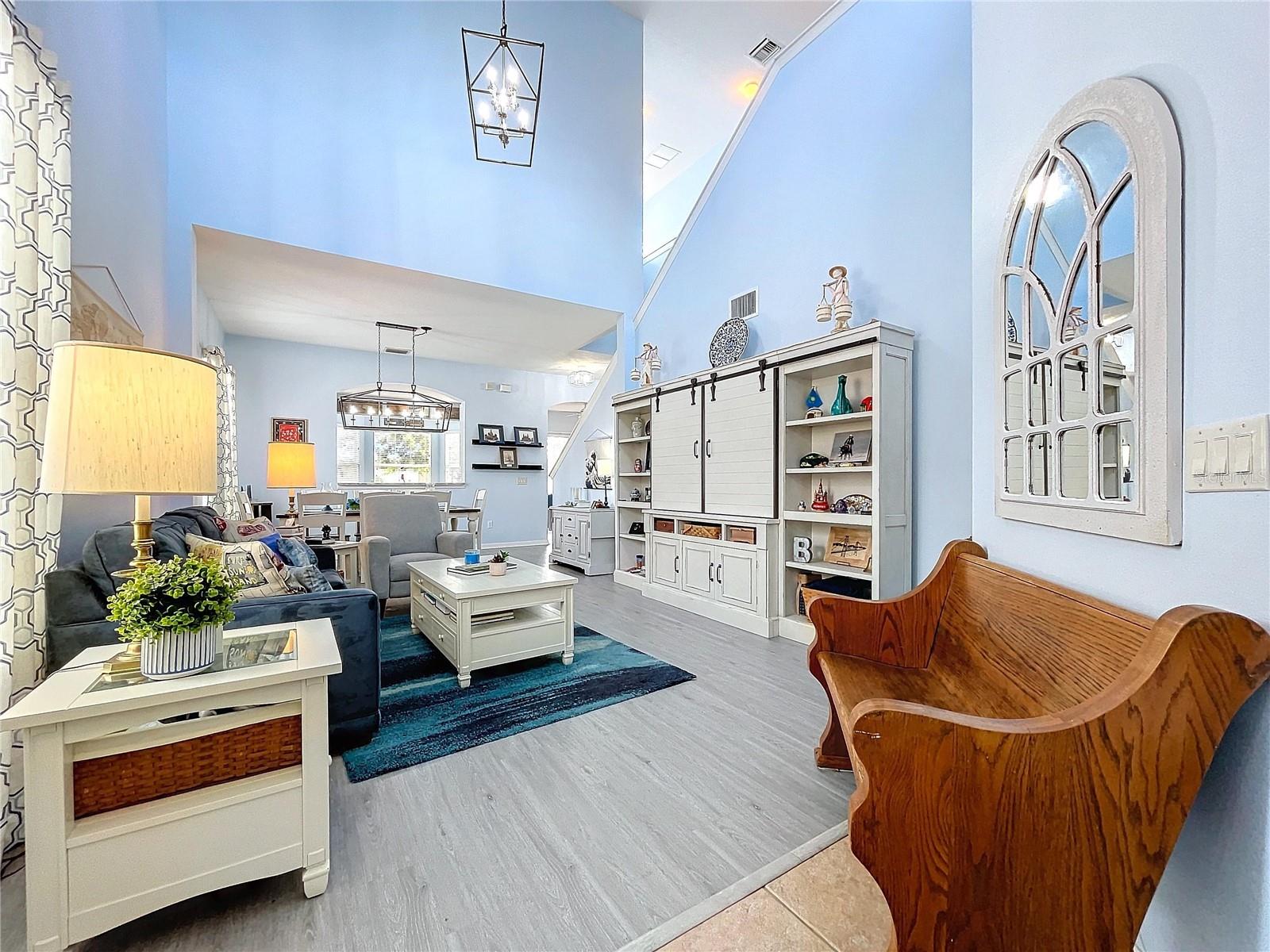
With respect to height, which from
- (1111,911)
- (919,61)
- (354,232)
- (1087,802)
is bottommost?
(1111,911)

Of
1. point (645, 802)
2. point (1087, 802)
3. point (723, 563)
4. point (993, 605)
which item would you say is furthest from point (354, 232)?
point (1087, 802)

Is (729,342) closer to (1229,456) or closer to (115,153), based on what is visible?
(1229,456)

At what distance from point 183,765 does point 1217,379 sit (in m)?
2.34

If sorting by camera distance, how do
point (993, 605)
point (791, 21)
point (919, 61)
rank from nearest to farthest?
point (993, 605)
point (919, 61)
point (791, 21)

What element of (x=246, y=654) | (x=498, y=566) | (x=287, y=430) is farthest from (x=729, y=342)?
(x=287, y=430)

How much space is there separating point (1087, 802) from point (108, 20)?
4.44m

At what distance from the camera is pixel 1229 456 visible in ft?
2.89

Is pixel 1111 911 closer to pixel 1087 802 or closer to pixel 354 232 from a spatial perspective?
pixel 1087 802

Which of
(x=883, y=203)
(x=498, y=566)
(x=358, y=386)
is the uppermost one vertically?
(x=883, y=203)

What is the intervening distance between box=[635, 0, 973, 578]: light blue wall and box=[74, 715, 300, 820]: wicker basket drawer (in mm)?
3231

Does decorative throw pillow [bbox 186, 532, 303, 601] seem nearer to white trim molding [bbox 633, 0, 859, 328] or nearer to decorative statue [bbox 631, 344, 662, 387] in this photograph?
decorative statue [bbox 631, 344, 662, 387]

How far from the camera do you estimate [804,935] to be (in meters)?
1.27

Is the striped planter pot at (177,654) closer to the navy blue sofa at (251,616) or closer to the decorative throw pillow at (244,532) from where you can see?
the navy blue sofa at (251,616)

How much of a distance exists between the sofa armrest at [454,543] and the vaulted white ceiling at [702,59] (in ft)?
19.1
